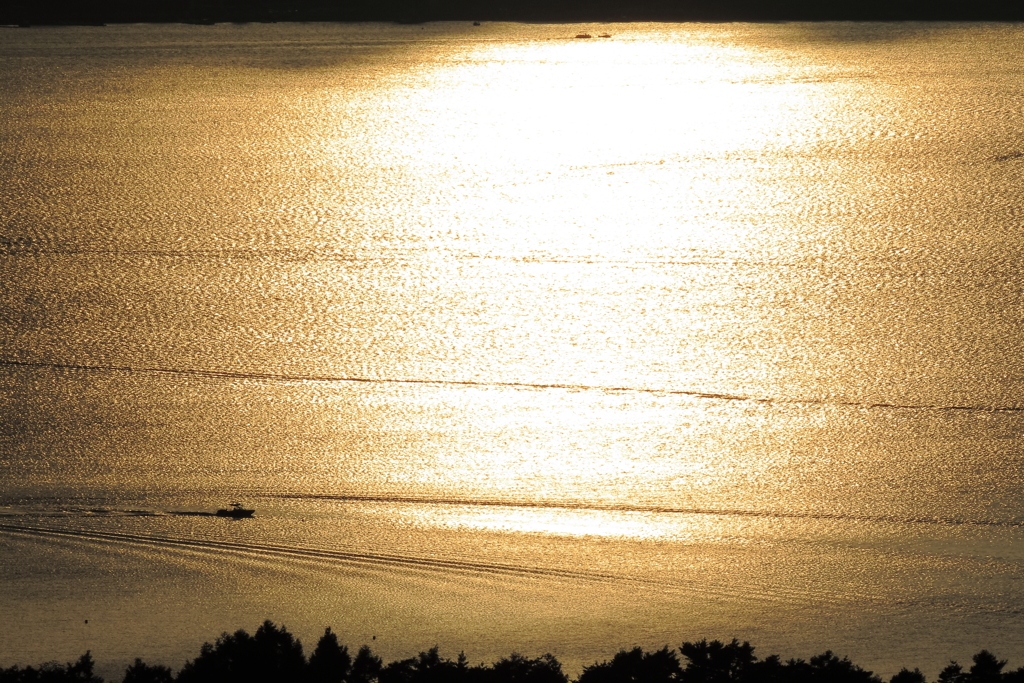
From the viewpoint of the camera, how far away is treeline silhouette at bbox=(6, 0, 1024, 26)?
1287 millimetres

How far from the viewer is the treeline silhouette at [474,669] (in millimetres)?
637

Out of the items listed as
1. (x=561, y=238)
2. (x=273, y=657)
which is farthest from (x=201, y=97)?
(x=273, y=657)

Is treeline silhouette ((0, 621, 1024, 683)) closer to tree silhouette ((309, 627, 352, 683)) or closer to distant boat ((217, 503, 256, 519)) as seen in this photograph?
tree silhouette ((309, 627, 352, 683))

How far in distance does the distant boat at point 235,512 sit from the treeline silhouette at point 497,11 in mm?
691

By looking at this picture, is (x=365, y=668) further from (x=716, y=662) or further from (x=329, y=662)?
(x=716, y=662)

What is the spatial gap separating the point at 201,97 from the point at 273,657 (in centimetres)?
68

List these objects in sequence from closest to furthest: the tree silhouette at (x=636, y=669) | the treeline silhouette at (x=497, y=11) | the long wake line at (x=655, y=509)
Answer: the tree silhouette at (x=636, y=669) < the long wake line at (x=655, y=509) < the treeline silhouette at (x=497, y=11)

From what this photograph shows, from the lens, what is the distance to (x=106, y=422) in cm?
84

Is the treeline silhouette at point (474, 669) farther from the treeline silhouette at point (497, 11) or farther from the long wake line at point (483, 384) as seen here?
the treeline silhouette at point (497, 11)

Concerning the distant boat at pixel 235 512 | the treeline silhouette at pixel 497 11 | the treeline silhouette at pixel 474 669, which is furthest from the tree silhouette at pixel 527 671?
the treeline silhouette at pixel 497 11

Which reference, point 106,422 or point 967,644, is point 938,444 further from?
point 106,422

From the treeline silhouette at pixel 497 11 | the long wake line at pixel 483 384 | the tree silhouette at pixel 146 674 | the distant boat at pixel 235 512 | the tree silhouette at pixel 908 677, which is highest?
the treeline silhouette at pixel 497 11

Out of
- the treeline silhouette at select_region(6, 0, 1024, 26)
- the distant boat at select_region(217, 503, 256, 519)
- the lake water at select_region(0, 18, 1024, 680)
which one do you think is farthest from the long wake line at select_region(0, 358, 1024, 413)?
the treeline silhouette at select_region(6, 0, 1024, 26)

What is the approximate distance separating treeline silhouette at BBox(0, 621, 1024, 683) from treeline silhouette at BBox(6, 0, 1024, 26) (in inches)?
31.5
